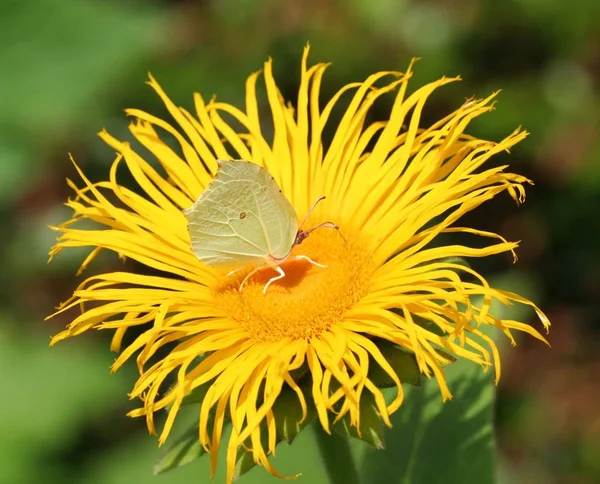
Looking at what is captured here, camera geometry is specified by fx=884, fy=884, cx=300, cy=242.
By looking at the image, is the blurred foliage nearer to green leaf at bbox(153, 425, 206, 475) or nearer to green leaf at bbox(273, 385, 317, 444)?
green leaf at bbox(153, 425, 206, 475)

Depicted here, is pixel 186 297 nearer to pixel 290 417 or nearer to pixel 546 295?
pixel 290 417

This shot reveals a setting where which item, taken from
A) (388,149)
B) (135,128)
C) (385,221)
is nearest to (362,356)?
(385,221)

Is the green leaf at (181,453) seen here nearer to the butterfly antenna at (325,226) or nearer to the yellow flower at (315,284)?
the yellow flower at (315,284)

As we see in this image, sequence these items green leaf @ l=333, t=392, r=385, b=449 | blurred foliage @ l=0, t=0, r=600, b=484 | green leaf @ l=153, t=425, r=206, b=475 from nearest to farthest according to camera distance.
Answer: green leaf @ l=333, t=392, r=385, b=449
green leaf @ l=153, t=425, r=206, b=475
blurred foliage @ l=0, t=0, r=600, b=484

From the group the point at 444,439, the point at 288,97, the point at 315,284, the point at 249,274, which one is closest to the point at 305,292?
the point at 315,284

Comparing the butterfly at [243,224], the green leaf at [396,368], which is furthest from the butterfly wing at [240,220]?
the green leaf at [396,368]

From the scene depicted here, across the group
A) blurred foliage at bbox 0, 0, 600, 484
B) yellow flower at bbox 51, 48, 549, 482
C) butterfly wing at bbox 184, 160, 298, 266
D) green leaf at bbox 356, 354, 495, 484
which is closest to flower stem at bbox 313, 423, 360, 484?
yellow flower at bbox 51, 48, 549, 482

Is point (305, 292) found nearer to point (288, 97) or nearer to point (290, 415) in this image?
point (290, 415)
